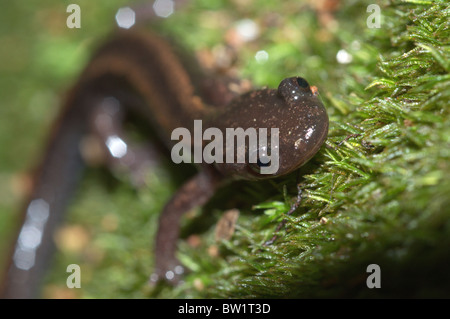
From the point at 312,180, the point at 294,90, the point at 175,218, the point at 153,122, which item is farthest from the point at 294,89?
the point at 153,122

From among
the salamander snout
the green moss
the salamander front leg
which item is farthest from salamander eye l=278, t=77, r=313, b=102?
A: the salamander front leg

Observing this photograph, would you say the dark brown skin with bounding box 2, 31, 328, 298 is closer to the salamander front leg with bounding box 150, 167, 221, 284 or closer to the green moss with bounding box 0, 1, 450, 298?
the salamander front leg with bounding box 150, 167, 221, 284

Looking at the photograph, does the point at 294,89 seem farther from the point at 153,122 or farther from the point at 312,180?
the point at 153,122

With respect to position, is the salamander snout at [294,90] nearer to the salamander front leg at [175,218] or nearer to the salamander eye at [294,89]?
the salamander eye at [294,89]

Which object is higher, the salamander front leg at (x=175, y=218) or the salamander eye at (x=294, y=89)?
the salamander eye at (x=294, y=89)

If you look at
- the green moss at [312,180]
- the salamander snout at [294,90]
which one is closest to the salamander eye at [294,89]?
→ the salamander snout at [294,90]

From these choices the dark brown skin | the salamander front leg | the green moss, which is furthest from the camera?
the salamander front leg

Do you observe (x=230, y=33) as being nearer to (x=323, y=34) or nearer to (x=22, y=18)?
(x=323, y=34)

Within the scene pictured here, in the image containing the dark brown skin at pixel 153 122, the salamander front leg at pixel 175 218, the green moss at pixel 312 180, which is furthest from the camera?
the salamander front leg at pixel 175 218

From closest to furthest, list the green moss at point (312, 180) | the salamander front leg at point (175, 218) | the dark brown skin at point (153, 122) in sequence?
the green moss at point (312, 180) < the dark brown skin at point (153, 122) < the salamander front leg at point (175, 218)
